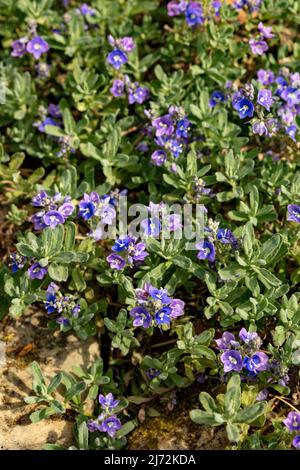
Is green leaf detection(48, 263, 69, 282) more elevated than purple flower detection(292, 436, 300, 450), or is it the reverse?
green leaf detection(48, 263, 69, 282)

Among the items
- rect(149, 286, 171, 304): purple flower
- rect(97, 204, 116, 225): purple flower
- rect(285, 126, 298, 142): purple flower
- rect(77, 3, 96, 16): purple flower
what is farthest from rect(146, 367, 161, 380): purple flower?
rect(77, 3, 96, 16): purple flower

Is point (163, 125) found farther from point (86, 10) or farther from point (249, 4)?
point (86, 10)

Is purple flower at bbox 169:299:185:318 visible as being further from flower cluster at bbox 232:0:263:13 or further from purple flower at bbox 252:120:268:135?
flower cluster at bbox 232:0:263:13

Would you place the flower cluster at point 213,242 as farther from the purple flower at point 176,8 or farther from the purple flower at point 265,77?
the purple flower at point 176,8

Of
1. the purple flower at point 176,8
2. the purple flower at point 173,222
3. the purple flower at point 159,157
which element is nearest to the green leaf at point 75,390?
the purple flower at point 173,222

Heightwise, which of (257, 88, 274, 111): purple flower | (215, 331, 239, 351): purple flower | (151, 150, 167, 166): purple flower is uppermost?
(257, 88, 274, 111): purple flower

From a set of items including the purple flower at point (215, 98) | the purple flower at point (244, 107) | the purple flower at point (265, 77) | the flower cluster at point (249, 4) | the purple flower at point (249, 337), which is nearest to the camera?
the purple flower at point (249, 337)
